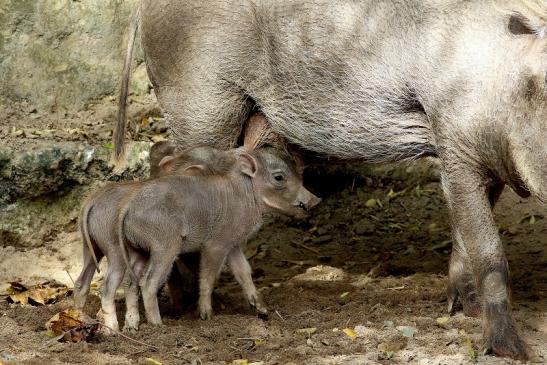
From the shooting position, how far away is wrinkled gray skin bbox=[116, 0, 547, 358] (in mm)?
4613

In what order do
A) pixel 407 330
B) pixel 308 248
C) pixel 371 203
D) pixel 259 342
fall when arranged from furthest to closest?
pixel 371 203 → pixel 308 248 → pixel 407 330 → pixel 259 342

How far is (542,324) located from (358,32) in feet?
5.41

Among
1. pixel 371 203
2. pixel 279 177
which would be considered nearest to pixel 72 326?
pixel 279 177

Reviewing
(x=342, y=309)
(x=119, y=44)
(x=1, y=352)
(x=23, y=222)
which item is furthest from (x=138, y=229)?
(x=119, y=44)

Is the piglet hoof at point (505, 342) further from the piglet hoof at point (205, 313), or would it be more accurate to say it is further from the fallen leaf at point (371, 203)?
the fallen leaf at point (371, 203)

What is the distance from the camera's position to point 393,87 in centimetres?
510

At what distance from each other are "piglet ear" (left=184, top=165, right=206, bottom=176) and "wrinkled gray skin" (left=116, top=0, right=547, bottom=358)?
0.46 m

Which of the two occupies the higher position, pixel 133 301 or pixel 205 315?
pixel 133 301

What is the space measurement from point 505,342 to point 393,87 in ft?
4.48

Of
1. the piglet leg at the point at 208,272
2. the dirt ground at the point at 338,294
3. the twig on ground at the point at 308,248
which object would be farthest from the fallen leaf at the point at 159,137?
the piglet leg at the point at 208,272

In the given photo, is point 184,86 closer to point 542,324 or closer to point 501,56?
point 501,56

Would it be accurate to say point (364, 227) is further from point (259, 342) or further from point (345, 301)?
point (259, 342)

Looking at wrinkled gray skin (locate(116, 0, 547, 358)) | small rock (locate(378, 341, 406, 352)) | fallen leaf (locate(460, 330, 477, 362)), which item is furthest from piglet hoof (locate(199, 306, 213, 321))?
fallen leaf (locate(460, 330, 477, 362))

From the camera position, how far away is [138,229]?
4.63 metres
